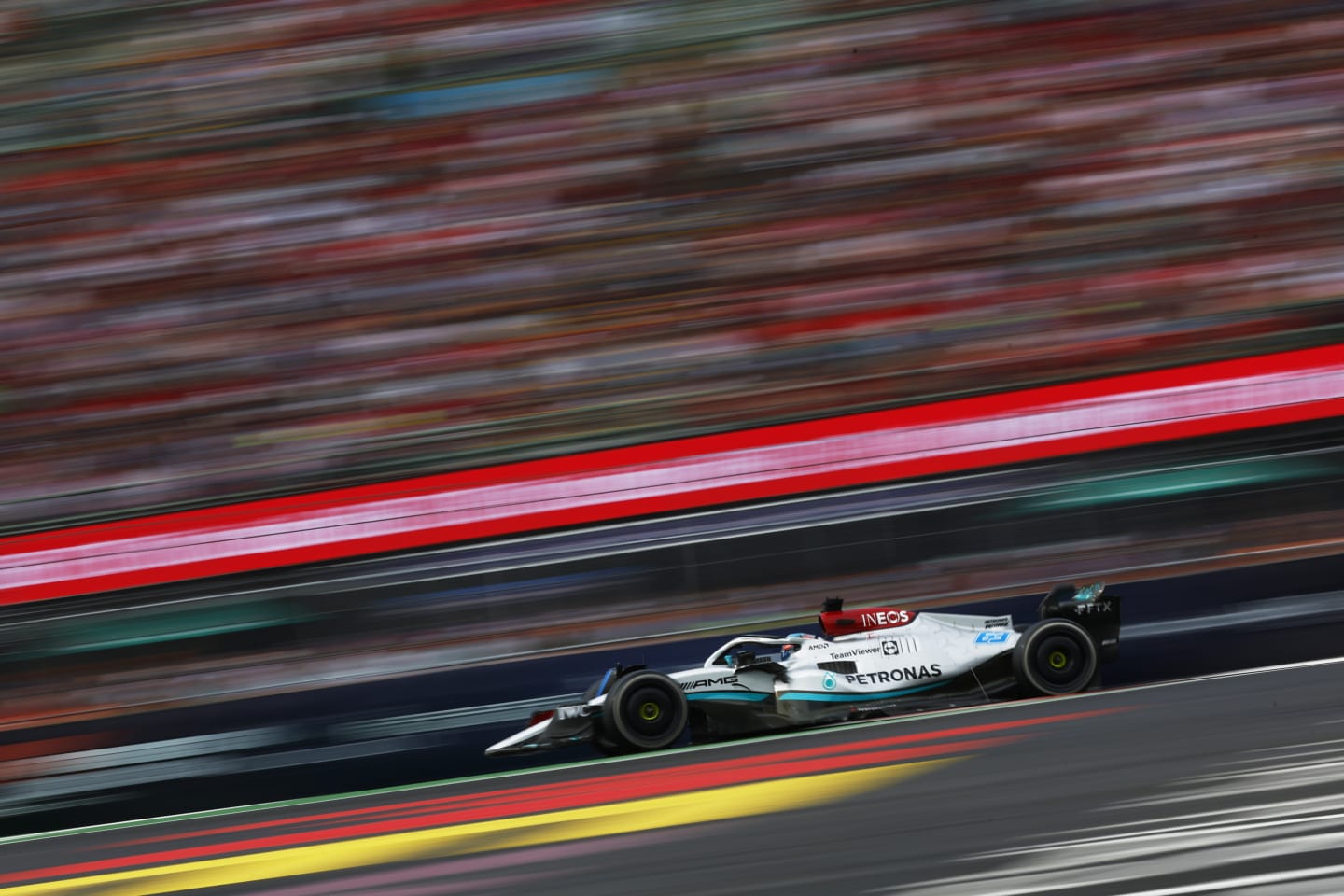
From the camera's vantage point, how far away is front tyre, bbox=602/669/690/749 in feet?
14.6

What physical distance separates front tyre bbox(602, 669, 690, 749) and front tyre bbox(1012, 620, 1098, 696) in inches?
46.7

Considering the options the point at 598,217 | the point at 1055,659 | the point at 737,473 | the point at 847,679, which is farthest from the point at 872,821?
the point at 598,217

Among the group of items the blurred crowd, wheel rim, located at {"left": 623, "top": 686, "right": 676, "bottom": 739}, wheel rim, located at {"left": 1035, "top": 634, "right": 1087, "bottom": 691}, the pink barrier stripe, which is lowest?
wheel rim, located at {"left": 1035, "top": 634, "right": 1087, "bottom": 691}

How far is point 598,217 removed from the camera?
6746 millimetres

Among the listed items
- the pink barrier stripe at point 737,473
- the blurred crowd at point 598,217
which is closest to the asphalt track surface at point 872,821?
the pink barrier stripe at point 737,473

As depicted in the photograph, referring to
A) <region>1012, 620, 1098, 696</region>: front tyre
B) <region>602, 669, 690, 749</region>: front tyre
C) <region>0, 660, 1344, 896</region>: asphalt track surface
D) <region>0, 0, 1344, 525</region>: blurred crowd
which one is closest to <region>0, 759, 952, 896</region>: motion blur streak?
<region>0, 660, 1344, 896</region>: asphalt track surface

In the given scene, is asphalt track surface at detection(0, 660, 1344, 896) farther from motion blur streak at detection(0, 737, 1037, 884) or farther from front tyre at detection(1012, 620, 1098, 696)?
front tyre at detection(1012, 620, 1098, 696)

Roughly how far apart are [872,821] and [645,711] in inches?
61.2

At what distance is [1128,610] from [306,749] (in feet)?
10.3

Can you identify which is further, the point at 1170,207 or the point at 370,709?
the point at 1170,207

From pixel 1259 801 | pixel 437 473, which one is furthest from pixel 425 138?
pixel 1259 801

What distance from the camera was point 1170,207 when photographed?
21.8 ft

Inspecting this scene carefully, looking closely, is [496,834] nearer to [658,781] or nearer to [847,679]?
[658,781]

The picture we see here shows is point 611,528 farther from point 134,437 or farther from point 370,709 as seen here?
point 134,437
